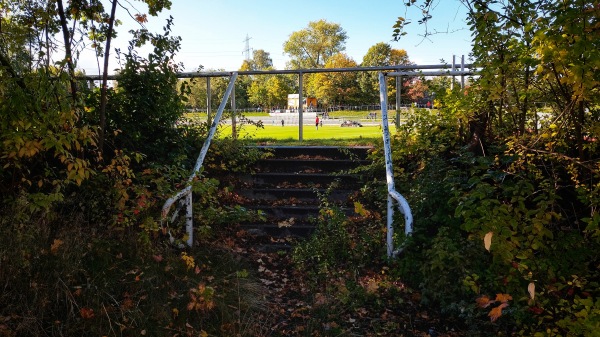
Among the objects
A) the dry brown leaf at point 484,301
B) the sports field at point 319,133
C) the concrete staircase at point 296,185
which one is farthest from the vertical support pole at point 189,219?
the dry brown leaf at point 484,301

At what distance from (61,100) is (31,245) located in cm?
117

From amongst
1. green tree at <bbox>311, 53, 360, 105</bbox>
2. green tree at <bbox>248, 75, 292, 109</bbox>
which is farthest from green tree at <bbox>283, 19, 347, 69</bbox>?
green tree at <bbox>311, 53, 360, 105</bbox>

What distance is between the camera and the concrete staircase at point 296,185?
550 centimetres

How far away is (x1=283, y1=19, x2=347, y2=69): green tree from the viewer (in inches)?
2213

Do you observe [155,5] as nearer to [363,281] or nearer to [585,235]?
[363,281]

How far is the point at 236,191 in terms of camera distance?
19.9 feet

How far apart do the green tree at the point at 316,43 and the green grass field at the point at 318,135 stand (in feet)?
151

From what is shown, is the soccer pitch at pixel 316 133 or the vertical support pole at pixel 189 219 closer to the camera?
the vertical support pole at pixel 189 219

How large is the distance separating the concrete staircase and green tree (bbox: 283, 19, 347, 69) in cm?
5050

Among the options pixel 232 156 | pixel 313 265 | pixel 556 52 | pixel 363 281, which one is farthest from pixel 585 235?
pixel 232 156

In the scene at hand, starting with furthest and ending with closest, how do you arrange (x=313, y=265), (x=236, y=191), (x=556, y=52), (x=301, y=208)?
(x=236, y=191), (x=301, y=208), (x=313, y=265), (x=556, y=52)

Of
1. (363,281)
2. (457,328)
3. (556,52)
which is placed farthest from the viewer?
(363,281)

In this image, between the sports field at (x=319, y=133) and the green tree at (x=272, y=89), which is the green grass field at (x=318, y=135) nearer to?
the sports field at (x=319, y=133)

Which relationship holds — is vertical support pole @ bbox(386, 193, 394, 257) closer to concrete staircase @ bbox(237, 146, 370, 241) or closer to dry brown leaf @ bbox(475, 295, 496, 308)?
concrete staircase @ bbox(237, 146, 370, 241)
